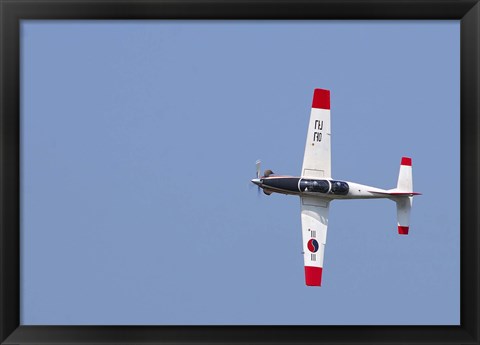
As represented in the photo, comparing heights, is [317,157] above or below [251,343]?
above

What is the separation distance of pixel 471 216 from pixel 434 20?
7.49 ft

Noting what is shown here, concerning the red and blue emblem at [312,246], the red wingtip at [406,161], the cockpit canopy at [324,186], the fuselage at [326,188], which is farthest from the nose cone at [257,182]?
the red wingtip at [406,161]

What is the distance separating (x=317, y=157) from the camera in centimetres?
2058

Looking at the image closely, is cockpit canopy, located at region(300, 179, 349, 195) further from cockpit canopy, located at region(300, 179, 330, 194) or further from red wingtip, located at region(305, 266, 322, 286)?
red wingtip, located at region(305, 266, 322, 286)

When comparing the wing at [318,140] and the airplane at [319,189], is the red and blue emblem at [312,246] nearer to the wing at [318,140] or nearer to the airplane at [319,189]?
the airplane at [319,189]

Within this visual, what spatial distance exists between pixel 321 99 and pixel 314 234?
3721 mm

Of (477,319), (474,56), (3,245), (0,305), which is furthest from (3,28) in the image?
(477,319)

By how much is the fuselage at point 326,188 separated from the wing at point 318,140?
12.8 inches

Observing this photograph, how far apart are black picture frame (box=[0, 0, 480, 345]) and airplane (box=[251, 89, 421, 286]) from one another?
37.4 feet

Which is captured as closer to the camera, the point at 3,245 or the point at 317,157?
the point at 3,245

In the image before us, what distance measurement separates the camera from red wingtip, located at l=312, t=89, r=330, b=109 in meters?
20.8

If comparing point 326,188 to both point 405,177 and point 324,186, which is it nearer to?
point 324,186

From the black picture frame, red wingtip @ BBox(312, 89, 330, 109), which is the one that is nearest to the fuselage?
red wingtip @ BBox(312, 89, 330, 109)

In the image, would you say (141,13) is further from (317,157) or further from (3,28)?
(317,157)
